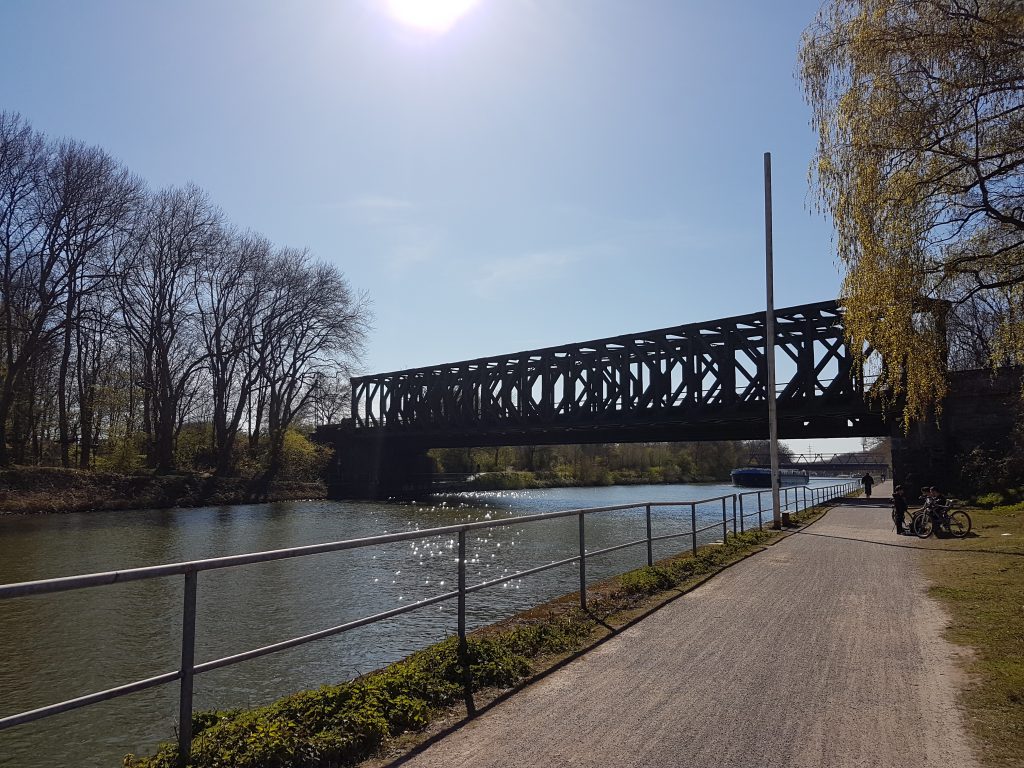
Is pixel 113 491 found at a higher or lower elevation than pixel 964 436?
lower

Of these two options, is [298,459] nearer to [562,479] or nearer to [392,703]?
[562,479]

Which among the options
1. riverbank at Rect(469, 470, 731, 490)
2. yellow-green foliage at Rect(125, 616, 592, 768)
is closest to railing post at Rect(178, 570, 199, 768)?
yellow-green foliage at Rect(125, 616, 592, 768)

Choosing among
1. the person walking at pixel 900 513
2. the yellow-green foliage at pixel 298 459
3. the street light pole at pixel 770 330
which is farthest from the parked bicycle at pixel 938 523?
the yellow-green foliage at pixel 298 459

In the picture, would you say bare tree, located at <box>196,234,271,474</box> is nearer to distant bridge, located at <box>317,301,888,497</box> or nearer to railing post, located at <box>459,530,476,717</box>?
distant bridge, located at <box>317,301,888,497</box>

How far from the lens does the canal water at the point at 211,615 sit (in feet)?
24.5

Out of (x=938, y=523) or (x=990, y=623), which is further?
(x=938, y=523)

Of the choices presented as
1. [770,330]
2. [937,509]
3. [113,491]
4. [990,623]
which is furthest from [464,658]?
[113,491]

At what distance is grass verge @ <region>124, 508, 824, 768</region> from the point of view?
4.39m

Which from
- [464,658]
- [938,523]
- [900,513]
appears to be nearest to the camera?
[464,658]

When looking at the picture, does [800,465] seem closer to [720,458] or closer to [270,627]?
[720,458]

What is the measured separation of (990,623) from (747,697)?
4.25m

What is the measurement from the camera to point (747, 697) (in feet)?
18.6

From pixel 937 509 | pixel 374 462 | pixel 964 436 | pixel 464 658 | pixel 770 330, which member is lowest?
pixel 374 462

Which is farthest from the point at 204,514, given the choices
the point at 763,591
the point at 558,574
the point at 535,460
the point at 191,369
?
the point at 535,460
